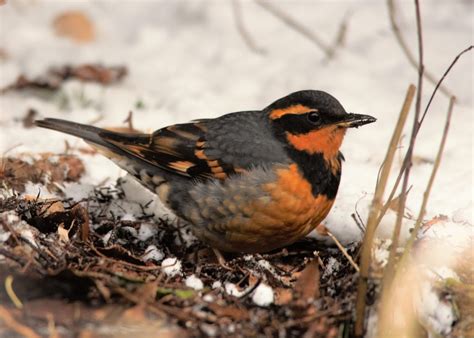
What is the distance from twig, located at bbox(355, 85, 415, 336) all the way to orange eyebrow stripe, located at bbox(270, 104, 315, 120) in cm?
158

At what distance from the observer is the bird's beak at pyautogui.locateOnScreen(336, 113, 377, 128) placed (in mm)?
5123

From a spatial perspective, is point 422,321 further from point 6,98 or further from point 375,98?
point 6,98

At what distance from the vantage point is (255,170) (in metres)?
5.21

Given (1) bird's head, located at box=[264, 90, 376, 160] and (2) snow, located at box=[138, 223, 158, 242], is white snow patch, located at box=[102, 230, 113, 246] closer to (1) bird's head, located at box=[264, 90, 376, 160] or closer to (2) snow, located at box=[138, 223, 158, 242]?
(2) snow, located at box=[138, 223, 158, 242]

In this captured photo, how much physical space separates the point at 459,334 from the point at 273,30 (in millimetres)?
6113

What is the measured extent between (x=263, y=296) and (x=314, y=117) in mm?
1628

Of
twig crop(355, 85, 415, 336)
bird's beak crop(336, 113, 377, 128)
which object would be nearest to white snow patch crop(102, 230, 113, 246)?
bird's beak crop(336, 113, 377, 128)

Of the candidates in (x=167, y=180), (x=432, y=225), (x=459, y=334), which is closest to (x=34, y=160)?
(x=167, y=180)

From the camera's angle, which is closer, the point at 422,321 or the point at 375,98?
the point at 422,321

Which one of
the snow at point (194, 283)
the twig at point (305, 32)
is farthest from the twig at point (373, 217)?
the twig at point (305, 32)

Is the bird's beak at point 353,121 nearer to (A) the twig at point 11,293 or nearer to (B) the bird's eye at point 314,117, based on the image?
(B) the bird's eye at point 314,117

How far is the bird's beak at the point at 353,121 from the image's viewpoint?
5.12m

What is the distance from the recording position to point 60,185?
5.98 meters

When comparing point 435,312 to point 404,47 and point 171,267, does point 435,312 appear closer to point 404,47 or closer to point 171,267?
point 171,267
